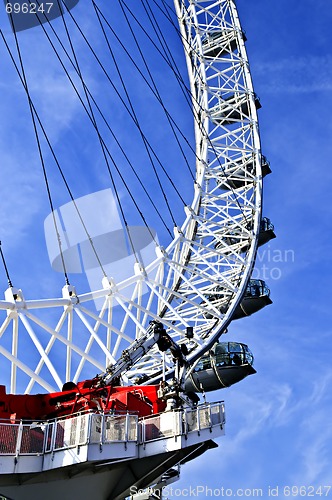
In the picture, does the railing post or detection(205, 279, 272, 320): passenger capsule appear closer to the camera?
the railing post

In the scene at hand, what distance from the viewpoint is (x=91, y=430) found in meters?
18.1

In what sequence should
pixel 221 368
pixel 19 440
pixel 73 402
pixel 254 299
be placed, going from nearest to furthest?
pixel 19 440, pixel 73 402, pixel 221 368, pixel 254 299

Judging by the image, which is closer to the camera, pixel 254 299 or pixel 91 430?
pixel 91 430

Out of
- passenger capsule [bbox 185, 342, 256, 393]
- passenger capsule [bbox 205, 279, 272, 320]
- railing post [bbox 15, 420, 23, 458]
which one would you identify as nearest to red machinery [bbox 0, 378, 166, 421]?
railing post [bbox 15, 420, 23, 458]

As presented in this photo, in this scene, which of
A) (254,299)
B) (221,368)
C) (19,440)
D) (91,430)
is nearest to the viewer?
(19,440)

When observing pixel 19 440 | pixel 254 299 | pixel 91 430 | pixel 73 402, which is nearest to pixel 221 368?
pixel 254 299

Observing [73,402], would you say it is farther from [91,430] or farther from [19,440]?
[19,440]

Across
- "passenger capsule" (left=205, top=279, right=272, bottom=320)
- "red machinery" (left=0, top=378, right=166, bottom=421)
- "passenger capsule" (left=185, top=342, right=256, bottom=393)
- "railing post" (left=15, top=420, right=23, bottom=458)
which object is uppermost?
"passenger capsule" (left=205, top=279, right=272, bottom=320)

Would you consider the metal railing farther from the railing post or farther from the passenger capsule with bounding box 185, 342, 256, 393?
the passenger capsule with bounding box 185, 342, 256, 393

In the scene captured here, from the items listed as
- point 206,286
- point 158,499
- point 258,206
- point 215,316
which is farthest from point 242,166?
point 158,499

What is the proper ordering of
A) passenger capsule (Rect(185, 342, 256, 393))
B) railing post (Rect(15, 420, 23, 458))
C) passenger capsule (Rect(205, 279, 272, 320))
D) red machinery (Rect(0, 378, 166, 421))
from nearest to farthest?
1. railing post (Rect(15, 420, 23, 458))
2. red machinery (Rect(0, 378, 166, 421))
3. passenger capsule (Rect(185, 342, 256, 393))
4. passenger capsule (Rect(205, 279, 272, 320))

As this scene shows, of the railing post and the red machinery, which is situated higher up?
the red machinery

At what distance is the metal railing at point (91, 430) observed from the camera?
1742 cm

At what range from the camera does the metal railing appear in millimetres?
17422
